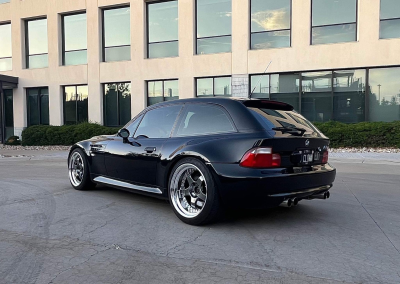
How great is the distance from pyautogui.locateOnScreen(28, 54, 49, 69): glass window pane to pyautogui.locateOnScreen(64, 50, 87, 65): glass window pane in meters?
1.44

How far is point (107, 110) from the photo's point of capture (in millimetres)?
20750

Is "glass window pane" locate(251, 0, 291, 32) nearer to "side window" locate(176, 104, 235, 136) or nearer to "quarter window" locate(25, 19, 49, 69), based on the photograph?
"quarter window" locate(25, 19, 49, 69)

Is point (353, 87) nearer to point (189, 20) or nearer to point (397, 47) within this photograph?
point (397, 47)

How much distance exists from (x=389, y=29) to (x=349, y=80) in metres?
2.60

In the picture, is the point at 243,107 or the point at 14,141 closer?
the point at 243,107

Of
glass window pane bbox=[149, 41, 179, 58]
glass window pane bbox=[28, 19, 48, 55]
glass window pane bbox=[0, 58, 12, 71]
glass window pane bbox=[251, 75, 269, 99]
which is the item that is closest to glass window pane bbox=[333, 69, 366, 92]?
glass window pane bbox=[251, 75, 269, 99]

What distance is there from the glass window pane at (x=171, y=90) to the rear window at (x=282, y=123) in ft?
47.2

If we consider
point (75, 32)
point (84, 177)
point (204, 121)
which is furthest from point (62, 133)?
point (204, 121)

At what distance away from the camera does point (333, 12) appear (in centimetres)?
1644

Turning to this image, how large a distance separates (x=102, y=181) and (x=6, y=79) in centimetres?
1841

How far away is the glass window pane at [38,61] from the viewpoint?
22244 millimetres

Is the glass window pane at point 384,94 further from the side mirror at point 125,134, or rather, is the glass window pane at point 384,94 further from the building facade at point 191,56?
the side mirror at point 125,134

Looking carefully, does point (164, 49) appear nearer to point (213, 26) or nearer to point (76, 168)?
point (213, 26)

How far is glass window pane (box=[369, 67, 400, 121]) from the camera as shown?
1561 centimetres
